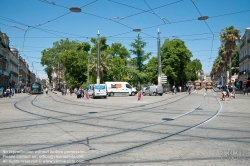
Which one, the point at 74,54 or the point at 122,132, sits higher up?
the point at 74,54

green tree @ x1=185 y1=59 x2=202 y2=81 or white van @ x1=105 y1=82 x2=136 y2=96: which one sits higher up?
green tree @ x1=185 y1=59 x2=202 y2=81


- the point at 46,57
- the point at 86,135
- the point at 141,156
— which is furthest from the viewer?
the point at 46,57

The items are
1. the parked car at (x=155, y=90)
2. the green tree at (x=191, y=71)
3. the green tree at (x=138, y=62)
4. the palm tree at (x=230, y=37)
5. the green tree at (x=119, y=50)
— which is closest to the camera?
the parked car at (x=155, y=90)

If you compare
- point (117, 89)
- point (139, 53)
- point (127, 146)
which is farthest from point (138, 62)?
point (127, 146)

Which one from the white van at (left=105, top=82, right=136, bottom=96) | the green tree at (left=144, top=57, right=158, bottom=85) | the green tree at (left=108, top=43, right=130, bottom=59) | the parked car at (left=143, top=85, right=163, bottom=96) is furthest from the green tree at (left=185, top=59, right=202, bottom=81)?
the white van at (left=105, top=82, right=136, bottom=96)

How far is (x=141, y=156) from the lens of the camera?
511cm

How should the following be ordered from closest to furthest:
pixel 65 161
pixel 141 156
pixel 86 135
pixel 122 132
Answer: pixel 65 161
pixel 141 156
pixel 86 135
pixel 122 132

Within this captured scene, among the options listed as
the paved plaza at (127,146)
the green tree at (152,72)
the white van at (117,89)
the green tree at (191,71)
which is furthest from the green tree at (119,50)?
the paved plaza at (127,146)

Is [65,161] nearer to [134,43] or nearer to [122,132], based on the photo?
[122,132]

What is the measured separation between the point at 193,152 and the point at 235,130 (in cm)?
341

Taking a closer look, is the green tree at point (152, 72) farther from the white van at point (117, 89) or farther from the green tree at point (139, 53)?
the white van at point (117, 89)

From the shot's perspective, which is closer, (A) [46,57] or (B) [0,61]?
(B) [0,61]

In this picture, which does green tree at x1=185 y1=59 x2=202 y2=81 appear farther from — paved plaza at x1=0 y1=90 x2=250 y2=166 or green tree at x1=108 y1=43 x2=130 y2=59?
paved plaza at x1=0 y1=90 x2=250 y2=166

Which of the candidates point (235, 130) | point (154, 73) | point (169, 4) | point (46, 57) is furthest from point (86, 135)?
point (46, 57)
